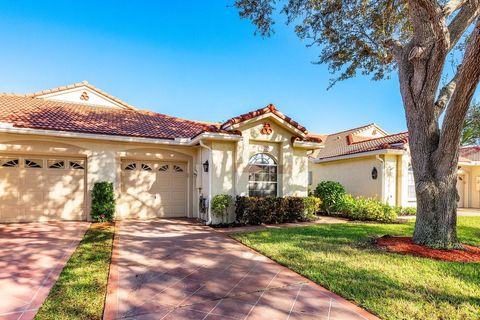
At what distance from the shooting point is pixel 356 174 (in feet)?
54.3

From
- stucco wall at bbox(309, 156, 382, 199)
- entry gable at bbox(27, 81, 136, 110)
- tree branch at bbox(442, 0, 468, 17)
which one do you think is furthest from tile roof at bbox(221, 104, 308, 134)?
entry gable at bbox(27, 81, 136, 110)

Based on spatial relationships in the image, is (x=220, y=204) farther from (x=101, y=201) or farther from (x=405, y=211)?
(x=405, y=211)

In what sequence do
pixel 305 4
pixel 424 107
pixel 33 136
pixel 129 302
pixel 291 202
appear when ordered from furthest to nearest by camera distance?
pixel 291 202 → pixel 33 136 → pixel 305 4 → pixel 424 107 → pixel 129 302

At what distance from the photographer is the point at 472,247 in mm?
7137

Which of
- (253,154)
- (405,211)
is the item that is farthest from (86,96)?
(405,211)

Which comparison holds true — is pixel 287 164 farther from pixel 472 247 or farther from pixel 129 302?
pixel 129 302

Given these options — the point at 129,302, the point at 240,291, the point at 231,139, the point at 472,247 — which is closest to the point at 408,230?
A: the point at 472,247

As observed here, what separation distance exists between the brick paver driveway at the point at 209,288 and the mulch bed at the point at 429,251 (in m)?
3.20

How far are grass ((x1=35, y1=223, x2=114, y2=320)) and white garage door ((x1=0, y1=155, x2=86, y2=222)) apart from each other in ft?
16.0

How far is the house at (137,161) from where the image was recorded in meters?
10.5

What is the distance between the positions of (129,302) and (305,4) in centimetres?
998

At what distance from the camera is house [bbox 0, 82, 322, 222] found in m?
10.5

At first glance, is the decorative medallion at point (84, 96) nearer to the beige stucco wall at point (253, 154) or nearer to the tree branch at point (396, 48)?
the beige stucco wall at point (253, 154)

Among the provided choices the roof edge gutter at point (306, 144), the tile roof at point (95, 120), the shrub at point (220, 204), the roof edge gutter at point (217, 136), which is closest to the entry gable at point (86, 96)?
the tile roof at point (95, 120)
